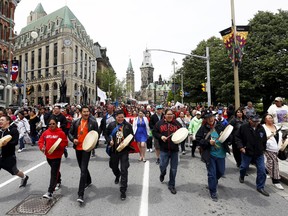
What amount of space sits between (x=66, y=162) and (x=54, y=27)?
6399 cm

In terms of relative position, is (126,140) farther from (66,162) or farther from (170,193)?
Answer: (66,162)

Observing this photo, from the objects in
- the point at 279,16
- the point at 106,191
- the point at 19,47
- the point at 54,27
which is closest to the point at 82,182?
the point at 106,191

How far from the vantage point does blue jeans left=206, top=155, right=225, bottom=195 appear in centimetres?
480

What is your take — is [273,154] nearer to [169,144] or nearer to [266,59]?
[169,144]

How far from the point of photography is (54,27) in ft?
206

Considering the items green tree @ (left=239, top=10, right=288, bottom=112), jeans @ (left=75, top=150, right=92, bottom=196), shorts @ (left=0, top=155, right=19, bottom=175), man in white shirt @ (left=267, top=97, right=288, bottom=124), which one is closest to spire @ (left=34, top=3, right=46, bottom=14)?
green tree @ (left=239, top=10, right=288, bottom=112)

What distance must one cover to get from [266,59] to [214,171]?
2379 centimetres

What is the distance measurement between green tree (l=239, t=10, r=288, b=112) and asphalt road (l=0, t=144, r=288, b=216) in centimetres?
2083

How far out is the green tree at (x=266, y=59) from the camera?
2422 centimetres

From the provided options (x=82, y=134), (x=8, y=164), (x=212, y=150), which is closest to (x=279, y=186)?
(x=212, y=150)

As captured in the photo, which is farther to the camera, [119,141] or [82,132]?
[119,141]

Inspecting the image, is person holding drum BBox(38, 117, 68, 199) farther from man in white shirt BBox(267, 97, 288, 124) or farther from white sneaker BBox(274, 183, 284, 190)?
man in white shirt BBox(267, 97, 288, 124)

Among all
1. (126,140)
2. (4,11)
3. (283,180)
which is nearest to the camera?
(126,140)

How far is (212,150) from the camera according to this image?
5.01m
